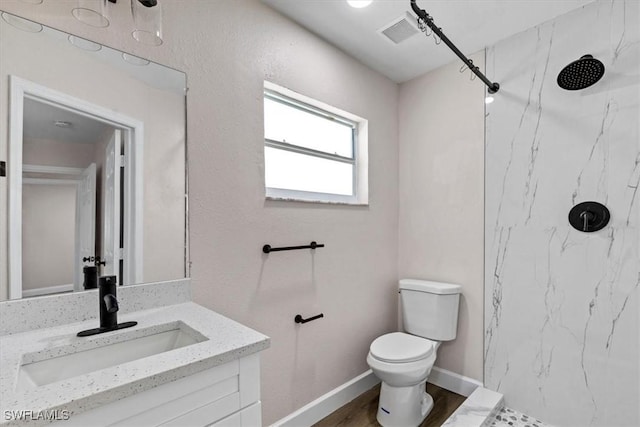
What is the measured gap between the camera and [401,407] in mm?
1818

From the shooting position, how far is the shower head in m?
1.62

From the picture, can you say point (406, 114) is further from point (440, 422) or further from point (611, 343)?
point (440, 422)

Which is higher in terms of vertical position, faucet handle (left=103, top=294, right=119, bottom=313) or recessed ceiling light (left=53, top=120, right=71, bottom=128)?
recessed ceiling light (left=53, top=120, right=71, bottom=128)

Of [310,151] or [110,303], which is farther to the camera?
[310,151]

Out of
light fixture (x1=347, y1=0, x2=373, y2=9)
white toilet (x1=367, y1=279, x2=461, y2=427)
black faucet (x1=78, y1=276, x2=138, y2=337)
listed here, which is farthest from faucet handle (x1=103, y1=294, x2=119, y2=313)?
light fixture (x1=347, y1=0, x2=373, y2=9)

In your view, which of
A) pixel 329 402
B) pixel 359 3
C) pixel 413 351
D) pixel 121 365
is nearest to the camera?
pixel 121 365

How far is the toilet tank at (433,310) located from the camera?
2154 millimetres

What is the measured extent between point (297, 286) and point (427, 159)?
1449 mm

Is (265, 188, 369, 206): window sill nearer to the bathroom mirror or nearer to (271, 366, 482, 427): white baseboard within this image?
the bathroom mirror

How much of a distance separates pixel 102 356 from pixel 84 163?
715 millimetres

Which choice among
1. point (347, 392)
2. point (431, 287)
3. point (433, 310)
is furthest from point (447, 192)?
point (347, 392)

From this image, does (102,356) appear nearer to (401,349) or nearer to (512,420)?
(401,349)

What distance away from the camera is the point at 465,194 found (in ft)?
7.29

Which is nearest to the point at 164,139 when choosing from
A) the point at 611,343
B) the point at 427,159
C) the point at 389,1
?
the point at 389,1
